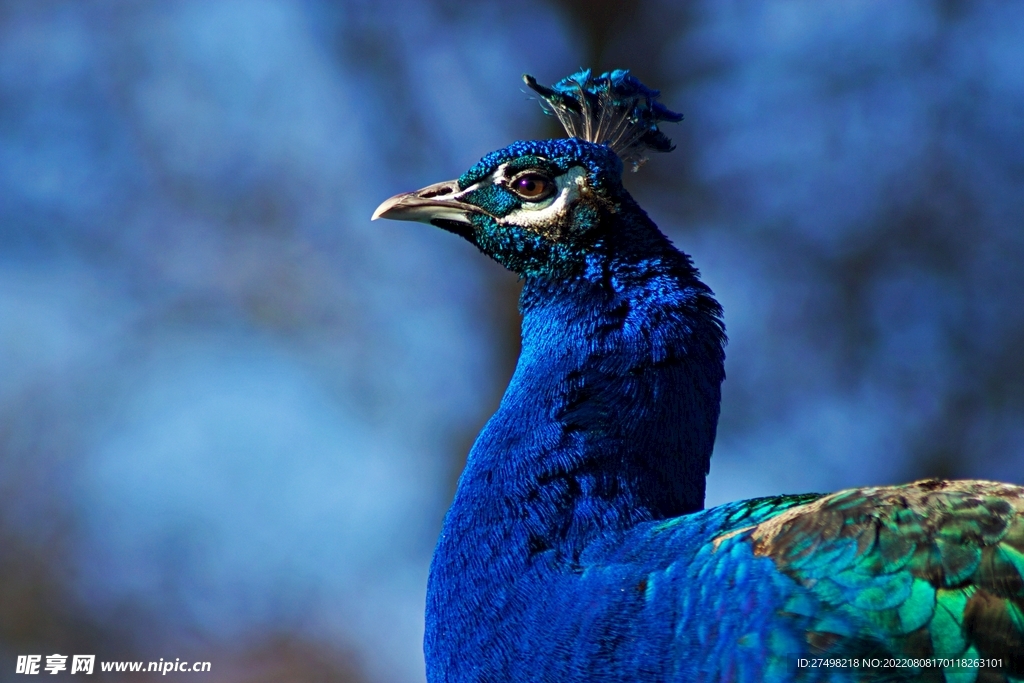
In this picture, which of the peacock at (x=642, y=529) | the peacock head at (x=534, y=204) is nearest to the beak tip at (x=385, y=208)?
the peacock head at (x=534, y=204)

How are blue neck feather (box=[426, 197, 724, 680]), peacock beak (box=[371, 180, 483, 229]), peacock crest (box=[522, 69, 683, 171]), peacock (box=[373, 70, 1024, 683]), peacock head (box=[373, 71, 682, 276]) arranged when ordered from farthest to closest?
peacock crest (box=[522, 69, 683, 171]) → peacock beak (box=[371, 180, 483, 229]) → peacock head (box=[373, 71, 682, 276]) → blue neck feather (box=[426, 197, 724, 680]) → peacock (box=[373, 70, 1024, 683])

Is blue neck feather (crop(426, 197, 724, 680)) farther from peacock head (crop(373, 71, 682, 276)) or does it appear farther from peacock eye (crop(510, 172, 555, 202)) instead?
peacock eye (crop(510, 172, 555, 202))

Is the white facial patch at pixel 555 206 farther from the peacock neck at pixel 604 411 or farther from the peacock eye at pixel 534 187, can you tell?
the peacock neck at pixel 604 411

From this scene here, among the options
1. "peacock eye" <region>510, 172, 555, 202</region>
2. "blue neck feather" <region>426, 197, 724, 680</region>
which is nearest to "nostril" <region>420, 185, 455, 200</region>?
"peacock eye" <region>510, 172, 555, 202</region>

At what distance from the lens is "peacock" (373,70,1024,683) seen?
1678 millimetres

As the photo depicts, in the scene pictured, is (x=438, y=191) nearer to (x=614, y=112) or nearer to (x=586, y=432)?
(x=614, y=112)

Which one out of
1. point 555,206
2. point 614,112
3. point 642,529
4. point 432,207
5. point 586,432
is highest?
point 614,112

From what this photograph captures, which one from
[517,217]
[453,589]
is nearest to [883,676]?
[453,589]

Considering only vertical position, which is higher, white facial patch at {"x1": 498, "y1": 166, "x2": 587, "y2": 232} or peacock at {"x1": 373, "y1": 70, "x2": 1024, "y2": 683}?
white facial patch at {"x1": 498, "y1": 166, "x2": 587, "y2": 232}

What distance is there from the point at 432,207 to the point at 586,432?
2.82ft

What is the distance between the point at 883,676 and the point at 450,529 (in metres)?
0.79

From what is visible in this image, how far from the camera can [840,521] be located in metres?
1.76

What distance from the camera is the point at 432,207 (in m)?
2.77

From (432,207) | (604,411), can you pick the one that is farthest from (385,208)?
(604,411)
